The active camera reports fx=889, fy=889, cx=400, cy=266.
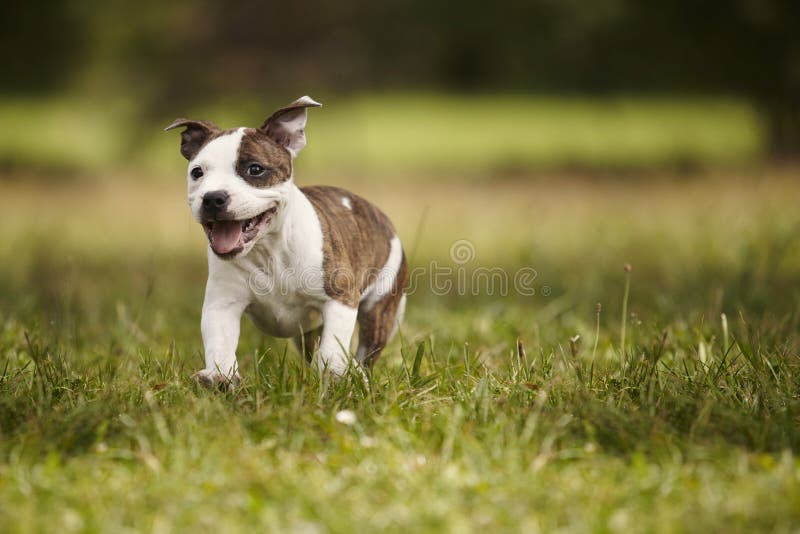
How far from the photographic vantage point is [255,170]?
3365 millimetres

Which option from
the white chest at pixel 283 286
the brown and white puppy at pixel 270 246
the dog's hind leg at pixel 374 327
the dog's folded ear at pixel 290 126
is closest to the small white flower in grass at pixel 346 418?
the brown and white puppy at pixel 270 246

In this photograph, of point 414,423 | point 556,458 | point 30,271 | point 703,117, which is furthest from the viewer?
point 703,117

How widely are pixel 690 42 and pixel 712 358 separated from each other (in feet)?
28.6

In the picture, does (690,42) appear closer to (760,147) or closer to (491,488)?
(760,147)

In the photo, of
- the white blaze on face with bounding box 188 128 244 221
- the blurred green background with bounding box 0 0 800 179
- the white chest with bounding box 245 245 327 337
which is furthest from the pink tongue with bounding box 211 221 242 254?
the blurred green background with bounding box 0 0 800 179

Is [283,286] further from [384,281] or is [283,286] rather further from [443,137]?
[443,137]

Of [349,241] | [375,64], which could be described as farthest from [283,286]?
[375,64]

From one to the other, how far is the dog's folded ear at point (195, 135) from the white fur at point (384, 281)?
953 mm

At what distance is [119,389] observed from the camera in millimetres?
3365

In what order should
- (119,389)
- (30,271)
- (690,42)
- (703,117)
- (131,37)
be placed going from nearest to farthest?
(119,389), (30,271), (690,42), (131,37), (703,117)

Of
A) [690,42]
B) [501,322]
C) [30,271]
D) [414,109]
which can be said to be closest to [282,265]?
[501,322]

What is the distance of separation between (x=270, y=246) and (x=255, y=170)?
0.34 m

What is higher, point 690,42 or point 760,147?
point 690,42

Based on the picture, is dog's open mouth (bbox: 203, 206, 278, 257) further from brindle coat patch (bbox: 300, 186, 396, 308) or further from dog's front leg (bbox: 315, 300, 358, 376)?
dog's front leg (bbox: 315, 300, 358, 376)
